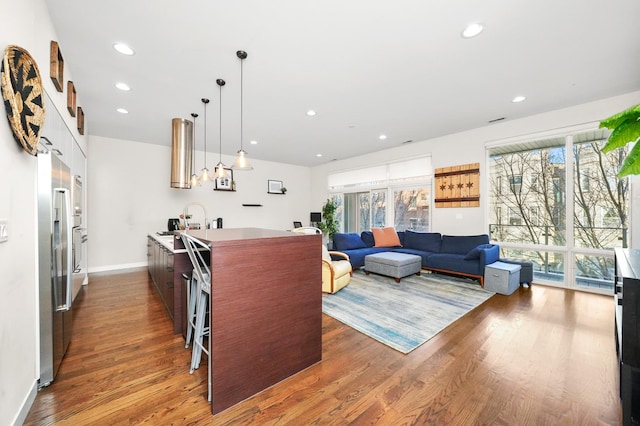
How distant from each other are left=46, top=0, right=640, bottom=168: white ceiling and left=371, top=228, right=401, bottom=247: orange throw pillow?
8.17 feet

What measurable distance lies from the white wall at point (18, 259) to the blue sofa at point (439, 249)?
4.25m

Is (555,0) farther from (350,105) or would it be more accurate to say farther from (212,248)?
(212,248)

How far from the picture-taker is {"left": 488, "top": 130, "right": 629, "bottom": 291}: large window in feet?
12.6

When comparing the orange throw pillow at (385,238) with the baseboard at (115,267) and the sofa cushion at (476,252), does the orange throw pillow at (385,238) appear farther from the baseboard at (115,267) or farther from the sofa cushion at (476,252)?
the baseboard at (115,267)

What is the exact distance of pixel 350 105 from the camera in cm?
395

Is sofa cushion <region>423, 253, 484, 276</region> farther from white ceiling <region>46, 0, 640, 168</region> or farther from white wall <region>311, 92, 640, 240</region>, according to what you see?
white ceiling <region>46, 0, 640, 168</region>

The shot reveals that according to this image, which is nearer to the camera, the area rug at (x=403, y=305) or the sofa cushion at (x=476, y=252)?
the area rug at (x=403, y=305)

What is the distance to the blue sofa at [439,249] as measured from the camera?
429cm

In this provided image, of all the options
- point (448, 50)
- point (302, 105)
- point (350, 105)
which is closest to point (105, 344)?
point (302, 105)

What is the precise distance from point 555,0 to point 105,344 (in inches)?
190

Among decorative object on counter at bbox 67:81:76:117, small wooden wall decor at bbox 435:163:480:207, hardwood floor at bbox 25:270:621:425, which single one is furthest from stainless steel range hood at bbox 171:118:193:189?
small wooden wall decor at bbox 435:163:480:207

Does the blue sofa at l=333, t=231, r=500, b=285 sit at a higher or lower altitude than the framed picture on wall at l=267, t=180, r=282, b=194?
lower

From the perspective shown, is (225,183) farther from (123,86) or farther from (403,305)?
(403,305)

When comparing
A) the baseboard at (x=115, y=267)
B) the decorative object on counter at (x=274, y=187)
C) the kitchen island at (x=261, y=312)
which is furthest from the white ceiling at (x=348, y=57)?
the decorative object on counter at (x=274, y=187)
